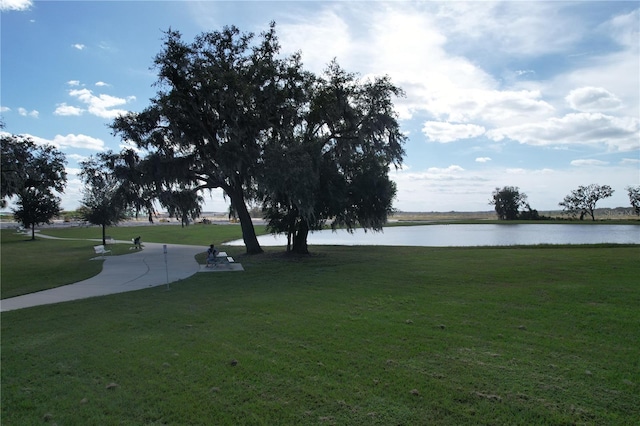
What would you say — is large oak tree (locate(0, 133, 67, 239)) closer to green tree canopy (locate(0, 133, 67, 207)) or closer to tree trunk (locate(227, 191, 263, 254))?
green tree canopy (locate(0, 133, 67, 207))

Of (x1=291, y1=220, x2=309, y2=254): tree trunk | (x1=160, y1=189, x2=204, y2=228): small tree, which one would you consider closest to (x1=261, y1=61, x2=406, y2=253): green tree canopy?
(x1=291, y1=220, x2=309, y2=254): tree trunk

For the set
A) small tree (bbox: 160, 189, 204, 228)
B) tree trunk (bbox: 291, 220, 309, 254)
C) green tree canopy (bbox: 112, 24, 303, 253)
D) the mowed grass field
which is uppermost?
green tree canopy (bbox: 112, 24, 303, 253)

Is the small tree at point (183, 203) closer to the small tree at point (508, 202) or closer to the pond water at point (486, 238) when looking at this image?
the pond water at point (486, 238)

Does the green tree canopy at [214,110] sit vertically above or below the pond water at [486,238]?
above

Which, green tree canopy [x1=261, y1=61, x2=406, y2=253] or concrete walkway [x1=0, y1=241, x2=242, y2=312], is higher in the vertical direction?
green tree canopy [x1=261, y1=61, x2=406, y2=253]

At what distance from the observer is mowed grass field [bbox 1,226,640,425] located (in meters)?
4.03

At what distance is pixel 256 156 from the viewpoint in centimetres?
1831

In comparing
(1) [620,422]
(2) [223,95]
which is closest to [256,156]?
(2) [223,95]

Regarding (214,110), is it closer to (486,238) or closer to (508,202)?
(486,238)

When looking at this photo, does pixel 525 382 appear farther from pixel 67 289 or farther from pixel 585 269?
pixel 67 289

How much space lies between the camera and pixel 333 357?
5.41 meters

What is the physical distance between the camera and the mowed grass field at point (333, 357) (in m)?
4.03

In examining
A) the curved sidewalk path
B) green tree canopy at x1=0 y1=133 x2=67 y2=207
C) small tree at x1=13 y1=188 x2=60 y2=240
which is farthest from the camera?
small tree at x1=13 y1=188 x2=60 y2=240

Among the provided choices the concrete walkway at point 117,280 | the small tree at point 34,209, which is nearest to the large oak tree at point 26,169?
the concrete walkway at point 117,280
